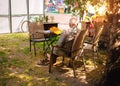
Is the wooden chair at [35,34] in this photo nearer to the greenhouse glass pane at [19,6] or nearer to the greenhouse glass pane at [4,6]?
the greenhouse glass pane at [4,6]

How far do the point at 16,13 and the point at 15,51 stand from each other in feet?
13.8

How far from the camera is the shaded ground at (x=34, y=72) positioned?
5.45 meters

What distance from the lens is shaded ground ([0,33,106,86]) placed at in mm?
5445

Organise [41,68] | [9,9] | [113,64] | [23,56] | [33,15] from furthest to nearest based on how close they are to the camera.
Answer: [33,15] → [9,9] → [23,56] → [41,68] → [113,64]

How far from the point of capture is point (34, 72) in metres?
6.13

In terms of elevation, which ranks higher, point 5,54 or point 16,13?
point 16,13

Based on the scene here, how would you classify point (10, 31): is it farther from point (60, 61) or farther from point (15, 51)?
point (60, 61)

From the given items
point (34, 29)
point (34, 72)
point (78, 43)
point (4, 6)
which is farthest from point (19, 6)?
point (78, 43)

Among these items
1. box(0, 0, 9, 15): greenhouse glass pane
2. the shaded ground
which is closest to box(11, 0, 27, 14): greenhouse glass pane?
box(0, 0, 9, 15): greenhouse glass pane

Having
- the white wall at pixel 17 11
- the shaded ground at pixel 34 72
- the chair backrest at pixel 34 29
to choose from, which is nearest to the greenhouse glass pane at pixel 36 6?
the white wall at pixel 17 11

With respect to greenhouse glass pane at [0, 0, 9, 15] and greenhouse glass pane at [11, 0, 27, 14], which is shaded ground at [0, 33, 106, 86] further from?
greenhouse glass pane at [11, 0, 27, 14]

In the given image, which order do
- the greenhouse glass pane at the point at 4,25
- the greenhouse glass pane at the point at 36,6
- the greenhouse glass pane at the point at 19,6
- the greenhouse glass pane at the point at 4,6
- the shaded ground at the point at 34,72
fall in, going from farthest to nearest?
1. the greenhouse glass pane at the point at 36,6
2. the greenhouse glass pane at the point at 19,6
3. the greenhouse glass pane at the point at 4,25
4. the greenhouse glass pane at the point at 4,6
5. the shaded ground at the point at 34,72

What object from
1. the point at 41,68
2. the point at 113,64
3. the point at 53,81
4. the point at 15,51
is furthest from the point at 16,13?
the point at 113,64

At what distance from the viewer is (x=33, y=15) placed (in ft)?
41.1
